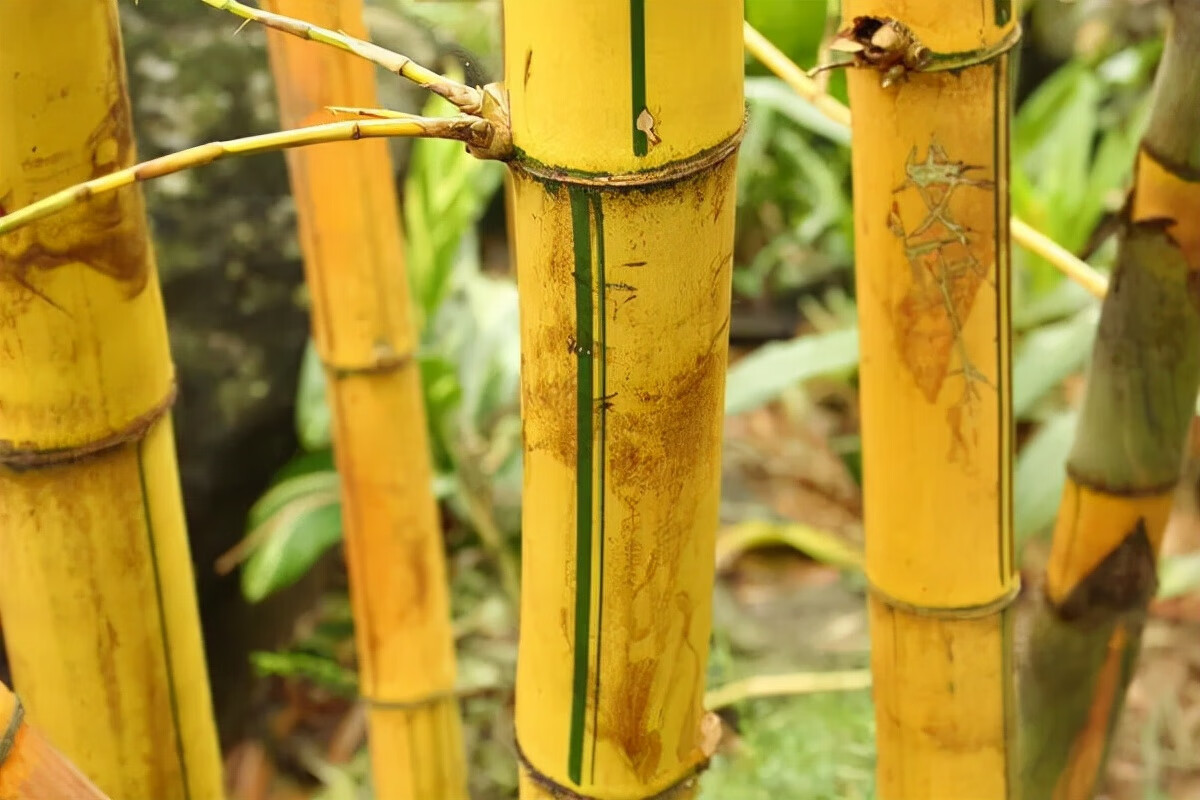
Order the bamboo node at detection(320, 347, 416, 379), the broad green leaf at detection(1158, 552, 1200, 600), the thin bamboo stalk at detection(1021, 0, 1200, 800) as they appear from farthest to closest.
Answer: the broad green leaf at detection(1158, 552, 1200, 600) < the bamboo node at detection(320, 347, 416, 379) < the thin bamboo stalk at detection(1021, 0, 1200, 800)

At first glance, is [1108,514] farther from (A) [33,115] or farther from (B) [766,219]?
(B) [766,219]

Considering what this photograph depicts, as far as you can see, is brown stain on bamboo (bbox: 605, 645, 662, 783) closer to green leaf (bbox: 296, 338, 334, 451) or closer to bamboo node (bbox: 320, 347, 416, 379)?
bamboo node (bbox: 320, 347, 416, 379)

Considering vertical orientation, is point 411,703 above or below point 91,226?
below

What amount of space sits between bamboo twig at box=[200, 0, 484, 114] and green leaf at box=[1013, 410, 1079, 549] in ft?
3.20

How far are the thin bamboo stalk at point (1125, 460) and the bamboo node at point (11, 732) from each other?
1.46 ft

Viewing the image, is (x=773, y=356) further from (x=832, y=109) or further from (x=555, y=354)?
(x=555, y=354)

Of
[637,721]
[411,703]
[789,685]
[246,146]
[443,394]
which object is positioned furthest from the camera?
[443,394]

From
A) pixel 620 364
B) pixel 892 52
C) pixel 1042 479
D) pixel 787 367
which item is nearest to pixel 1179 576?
pixel 1042 479

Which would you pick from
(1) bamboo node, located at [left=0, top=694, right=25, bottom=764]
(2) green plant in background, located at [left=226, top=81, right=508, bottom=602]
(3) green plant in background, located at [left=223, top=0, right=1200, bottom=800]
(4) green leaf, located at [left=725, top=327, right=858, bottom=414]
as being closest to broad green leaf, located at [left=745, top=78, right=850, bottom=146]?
(3) green plant in background, located at [left=223, top=0, right=1200, bottom=800]

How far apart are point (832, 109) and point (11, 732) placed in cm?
42

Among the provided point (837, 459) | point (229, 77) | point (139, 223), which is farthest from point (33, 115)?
point (837, 459)

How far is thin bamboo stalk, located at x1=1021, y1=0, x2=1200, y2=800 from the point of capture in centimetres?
54

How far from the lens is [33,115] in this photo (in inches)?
16.3

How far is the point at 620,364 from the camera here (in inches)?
13.5
